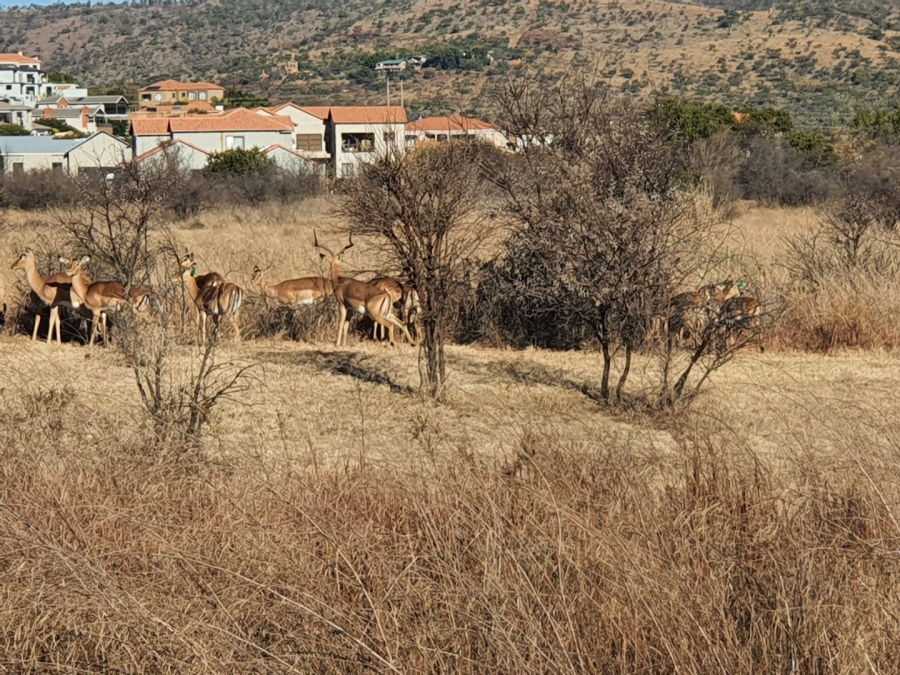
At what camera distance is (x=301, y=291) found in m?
15.1

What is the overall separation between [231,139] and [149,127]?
14.0 feet

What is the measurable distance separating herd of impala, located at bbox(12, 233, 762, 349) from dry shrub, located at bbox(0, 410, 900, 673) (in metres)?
7.17

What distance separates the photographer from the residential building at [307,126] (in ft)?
193

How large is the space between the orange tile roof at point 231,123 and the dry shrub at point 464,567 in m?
51.0

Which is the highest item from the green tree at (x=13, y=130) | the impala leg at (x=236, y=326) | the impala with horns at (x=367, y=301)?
the green tree at (x=13, y=130)

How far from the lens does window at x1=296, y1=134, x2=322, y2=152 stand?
193 ft

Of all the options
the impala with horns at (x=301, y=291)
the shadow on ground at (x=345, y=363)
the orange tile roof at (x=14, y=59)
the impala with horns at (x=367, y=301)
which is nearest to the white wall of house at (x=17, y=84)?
the orange tile roof at (x=14, y=59)

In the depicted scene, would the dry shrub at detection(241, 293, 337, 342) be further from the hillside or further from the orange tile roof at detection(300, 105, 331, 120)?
the orange tile roof at detection(300, 105, 331, 120)

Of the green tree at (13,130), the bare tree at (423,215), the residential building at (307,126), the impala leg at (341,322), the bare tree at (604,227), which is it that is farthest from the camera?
the green tree at (13,130)

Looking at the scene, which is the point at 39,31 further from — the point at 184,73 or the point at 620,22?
the point at 620,22

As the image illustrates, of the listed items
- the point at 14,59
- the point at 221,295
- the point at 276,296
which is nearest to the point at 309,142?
the point at 276,296

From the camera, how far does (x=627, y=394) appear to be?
39.8 feet

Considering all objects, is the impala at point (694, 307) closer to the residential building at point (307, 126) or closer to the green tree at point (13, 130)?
the residential building at point (307, 126)

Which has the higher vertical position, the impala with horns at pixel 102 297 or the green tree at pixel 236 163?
the green tree at pixel 236 163
